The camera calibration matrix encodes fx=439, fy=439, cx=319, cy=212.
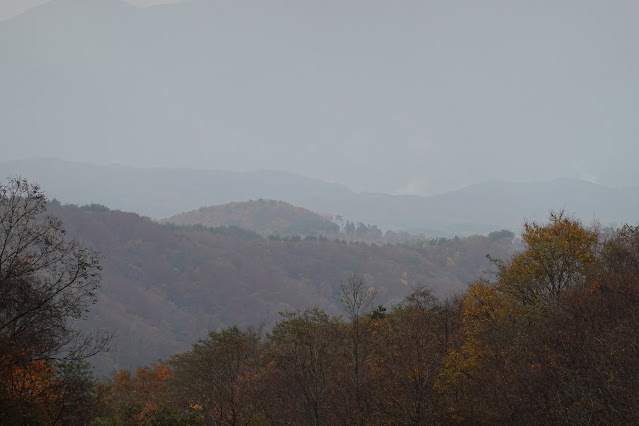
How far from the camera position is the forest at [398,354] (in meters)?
18.5

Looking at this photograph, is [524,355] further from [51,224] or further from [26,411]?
[51,224]

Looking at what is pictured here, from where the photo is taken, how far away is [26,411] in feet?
57.0

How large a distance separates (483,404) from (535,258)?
12.6 meters

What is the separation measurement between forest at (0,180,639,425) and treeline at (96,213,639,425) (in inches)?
4.3

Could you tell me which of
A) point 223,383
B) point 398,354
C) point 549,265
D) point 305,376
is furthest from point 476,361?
point 223,383

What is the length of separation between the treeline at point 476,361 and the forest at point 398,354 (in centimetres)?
11

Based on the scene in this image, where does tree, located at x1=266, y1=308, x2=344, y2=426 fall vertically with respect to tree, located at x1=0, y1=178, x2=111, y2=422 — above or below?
below

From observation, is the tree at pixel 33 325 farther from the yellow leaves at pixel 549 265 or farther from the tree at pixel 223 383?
the yellow leaves at pixel 549 265

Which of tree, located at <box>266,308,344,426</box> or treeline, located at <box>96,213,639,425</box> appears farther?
tree, located at <box>266,308,344,426</box>

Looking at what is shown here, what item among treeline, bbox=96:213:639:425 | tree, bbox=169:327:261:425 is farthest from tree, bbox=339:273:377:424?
tree, bbox=169:327:261:425

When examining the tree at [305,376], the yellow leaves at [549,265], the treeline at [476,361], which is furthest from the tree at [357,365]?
the yellow leaves at [549,265]

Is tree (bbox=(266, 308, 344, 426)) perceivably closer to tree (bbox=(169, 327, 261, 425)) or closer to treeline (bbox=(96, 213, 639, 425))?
treeline (bbox=(96, 213, 639, 425))

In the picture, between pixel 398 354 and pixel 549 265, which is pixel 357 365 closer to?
pixel 398 354

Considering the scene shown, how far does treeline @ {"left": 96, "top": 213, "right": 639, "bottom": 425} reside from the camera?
19.0 m
